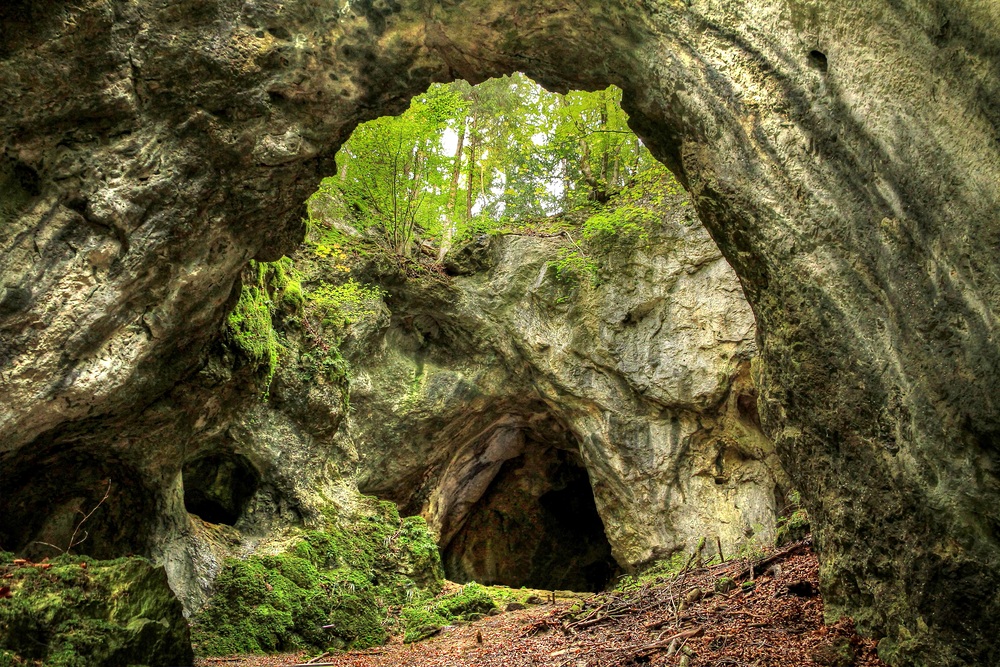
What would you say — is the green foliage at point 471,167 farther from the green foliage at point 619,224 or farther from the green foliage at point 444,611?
→ the green foliage at point 444,611

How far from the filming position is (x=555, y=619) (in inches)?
307

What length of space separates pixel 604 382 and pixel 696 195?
31.2 feet

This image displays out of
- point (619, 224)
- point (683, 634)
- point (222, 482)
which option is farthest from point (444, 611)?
point (619, 224)

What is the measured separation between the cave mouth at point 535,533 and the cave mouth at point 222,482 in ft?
27.8

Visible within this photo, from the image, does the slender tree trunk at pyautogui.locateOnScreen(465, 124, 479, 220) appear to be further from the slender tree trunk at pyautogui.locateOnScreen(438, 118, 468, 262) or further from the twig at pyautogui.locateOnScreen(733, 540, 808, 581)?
the twig at pyautogui.locateOnScreen(733, 540, 808, 581)

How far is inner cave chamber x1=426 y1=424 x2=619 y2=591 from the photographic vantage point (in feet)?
57.2

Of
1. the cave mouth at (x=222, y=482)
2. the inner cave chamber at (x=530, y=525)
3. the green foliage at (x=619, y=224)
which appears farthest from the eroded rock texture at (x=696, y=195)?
the inner cave chamber at (x=530, y=525)

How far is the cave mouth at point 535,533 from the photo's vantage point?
1802 cm

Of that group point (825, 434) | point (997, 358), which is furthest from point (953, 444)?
point (825, 434)

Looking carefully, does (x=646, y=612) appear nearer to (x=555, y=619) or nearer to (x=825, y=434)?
(x=555, y=619)

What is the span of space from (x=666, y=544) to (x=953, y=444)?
11.0 m

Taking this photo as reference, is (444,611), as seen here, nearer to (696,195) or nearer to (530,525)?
(696,195)

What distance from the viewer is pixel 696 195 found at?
5109mm

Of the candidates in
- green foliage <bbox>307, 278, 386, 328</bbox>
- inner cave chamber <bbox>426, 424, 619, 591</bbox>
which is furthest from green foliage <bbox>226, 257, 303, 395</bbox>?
inner cave chamber <bbox>426, 424, 619, 591</bbox>
